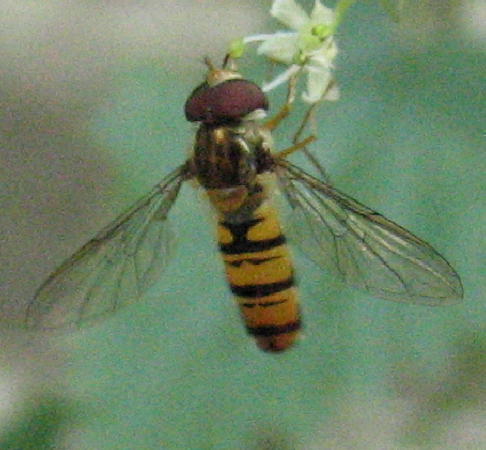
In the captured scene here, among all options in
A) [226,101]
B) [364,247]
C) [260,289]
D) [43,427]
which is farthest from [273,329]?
[43,427]

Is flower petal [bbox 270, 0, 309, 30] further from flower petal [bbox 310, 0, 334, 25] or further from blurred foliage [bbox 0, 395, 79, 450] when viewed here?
blurred foliage [bbox 0, 395, 79, 450]

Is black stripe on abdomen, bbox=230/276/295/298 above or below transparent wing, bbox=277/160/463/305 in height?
below

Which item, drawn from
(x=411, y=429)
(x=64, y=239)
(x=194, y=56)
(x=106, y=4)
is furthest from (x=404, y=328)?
(x=106, y=4)

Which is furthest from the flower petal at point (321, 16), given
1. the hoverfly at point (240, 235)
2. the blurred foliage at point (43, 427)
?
the blurred foliage at point (43, 427)

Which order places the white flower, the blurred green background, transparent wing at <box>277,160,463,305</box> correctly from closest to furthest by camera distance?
transparent wing at <box>277,160,463,305</box> < the white flower < the blurred green background

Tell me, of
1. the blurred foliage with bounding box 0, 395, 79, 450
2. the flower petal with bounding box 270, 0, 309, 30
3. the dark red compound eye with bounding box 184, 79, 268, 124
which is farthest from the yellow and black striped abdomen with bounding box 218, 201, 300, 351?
the blurred foliage with bounding box 0, 395, 79, 450

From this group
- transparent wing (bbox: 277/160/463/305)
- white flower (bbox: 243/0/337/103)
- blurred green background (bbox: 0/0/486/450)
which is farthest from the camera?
blurred green background (bbox: 0/0/486/450)

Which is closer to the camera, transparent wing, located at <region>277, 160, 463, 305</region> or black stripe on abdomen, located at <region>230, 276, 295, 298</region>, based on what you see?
transparent wing, located at <region>277, 160, 463, 305</region>

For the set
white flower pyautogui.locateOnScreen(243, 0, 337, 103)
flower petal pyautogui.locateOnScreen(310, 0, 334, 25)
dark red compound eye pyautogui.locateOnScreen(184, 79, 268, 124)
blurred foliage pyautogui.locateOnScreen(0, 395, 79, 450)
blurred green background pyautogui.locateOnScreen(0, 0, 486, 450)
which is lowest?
blurred foliage pyautogui.locateOnScreen(0, 395, 79, 450)

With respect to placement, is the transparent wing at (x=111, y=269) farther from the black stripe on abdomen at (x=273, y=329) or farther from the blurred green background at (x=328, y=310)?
the blurred green background at (x=328, y=310)
